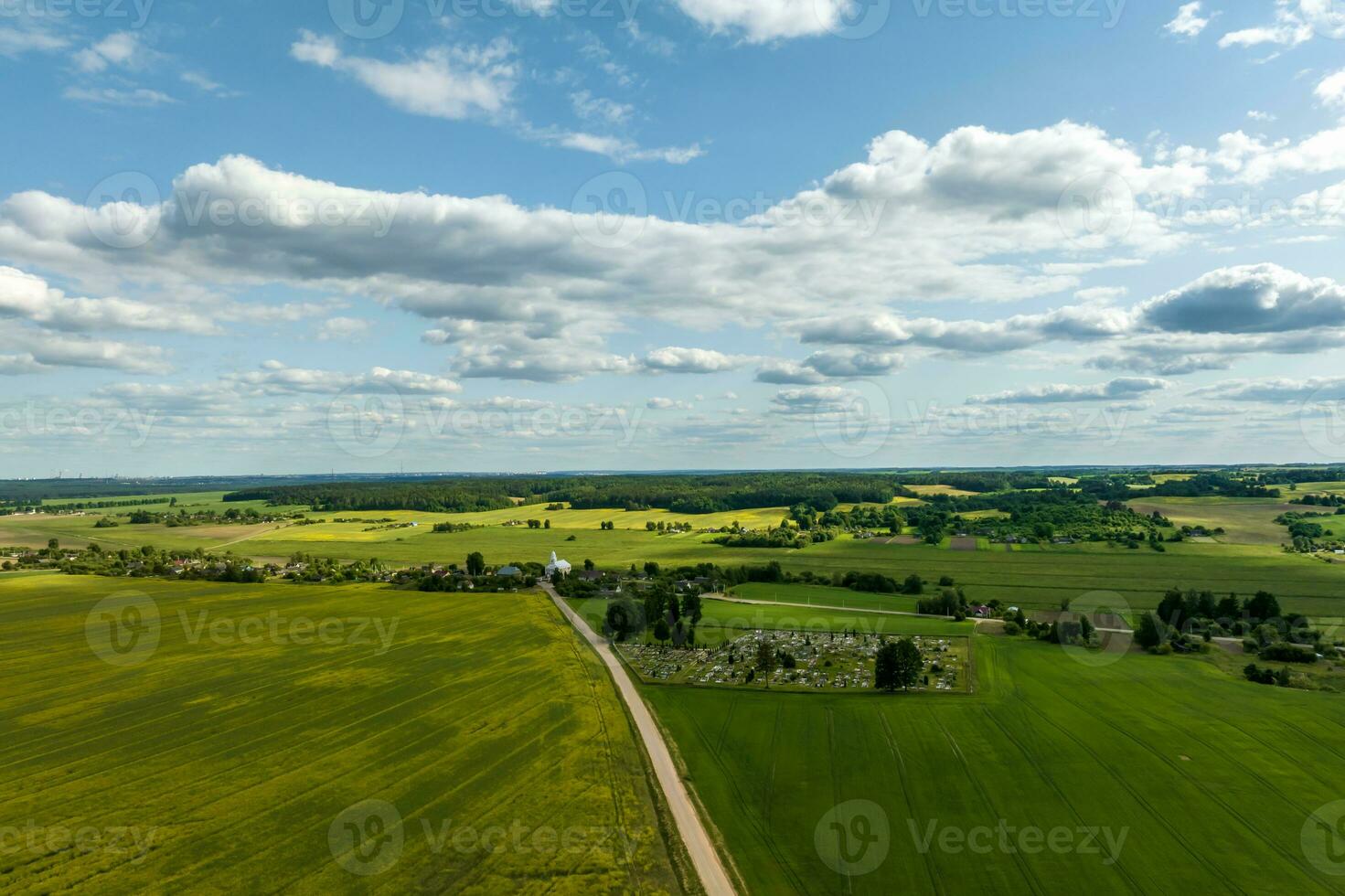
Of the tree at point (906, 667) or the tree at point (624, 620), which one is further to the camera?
the tree at point (624, 620)

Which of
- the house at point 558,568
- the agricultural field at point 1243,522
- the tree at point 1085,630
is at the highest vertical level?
the agricultural field at point 1243,522

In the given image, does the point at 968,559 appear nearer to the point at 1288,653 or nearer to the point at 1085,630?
the point at 1085,630

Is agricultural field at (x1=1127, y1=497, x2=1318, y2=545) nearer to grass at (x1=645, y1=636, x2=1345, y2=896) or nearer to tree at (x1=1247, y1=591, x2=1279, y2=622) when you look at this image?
tree at (x1=1247, y1=591, x2=1279, y2=622)

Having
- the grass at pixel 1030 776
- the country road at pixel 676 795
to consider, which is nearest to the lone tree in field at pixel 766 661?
the grass at pixel 1030 776

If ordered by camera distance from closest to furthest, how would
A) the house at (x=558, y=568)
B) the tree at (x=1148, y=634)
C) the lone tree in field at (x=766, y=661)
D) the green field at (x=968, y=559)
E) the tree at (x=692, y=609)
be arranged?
1. the lone tree in field at (x=766, y=661)
2. the tree at (x=1148, y=634)
3. the tree at (x=692, y=609)
4. the green field at (x=968, y=559)
5. the house at (x=558, y=568)

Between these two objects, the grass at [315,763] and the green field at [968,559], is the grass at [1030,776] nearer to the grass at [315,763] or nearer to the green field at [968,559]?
the grass at [315,763]

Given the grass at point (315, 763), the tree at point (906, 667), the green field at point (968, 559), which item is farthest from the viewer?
the green field at point (968, 559)

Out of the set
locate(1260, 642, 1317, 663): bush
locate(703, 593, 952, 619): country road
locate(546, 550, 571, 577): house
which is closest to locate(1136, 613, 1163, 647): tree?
locate(1260, 642, 1317, 663): bush
